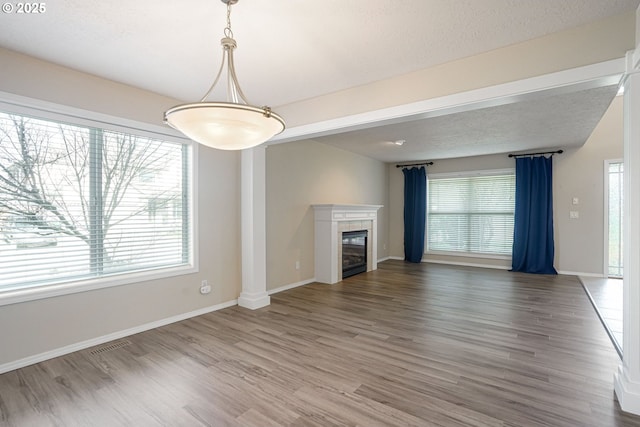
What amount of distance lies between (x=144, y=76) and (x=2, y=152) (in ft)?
4.15

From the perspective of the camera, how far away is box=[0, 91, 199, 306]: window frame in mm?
2516

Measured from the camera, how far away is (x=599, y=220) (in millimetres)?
5805

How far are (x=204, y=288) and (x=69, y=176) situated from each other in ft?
5.96

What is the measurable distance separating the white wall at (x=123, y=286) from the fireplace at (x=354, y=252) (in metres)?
2.27

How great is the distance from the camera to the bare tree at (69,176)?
100.0 inches

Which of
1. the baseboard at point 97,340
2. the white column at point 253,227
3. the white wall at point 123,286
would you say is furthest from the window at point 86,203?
the white column at point 253,227

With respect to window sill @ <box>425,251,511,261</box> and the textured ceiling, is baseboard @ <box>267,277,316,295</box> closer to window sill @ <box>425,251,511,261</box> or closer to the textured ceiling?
the textured ceiling

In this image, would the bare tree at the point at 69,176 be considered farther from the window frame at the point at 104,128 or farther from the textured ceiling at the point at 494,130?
the textured ceiling at the point at 494,130

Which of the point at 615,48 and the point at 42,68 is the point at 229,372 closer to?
the point at 42,68

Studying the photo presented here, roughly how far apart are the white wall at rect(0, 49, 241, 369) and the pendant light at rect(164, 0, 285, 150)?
69.7 inches

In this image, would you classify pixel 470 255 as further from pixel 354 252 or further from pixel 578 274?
pixel 354 252

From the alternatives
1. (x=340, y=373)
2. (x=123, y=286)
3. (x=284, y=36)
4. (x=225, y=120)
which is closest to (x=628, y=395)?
(x=340, y=373)

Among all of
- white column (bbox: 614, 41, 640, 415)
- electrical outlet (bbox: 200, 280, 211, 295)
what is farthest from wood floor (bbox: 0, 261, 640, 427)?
electrical outlet (bbox: 200, 280, 211, 295)

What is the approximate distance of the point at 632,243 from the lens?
199 cm
